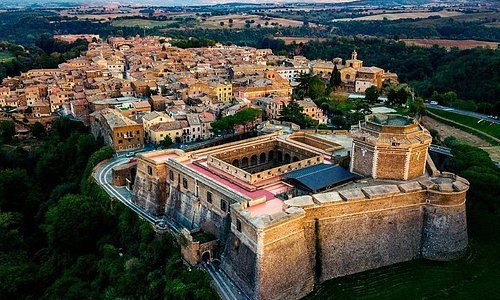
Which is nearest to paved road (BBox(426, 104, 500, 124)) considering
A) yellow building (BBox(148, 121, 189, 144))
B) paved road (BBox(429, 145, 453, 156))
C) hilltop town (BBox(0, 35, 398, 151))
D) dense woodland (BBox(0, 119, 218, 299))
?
hilltop town (BBox(0, 35, 398, 151))

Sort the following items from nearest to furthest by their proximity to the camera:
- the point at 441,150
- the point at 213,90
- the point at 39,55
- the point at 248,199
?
the point at 248,199 < the point at 441,150 < the point at 213,90 < the point at 39,55

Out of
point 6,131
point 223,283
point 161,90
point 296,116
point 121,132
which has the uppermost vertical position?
point 161,90

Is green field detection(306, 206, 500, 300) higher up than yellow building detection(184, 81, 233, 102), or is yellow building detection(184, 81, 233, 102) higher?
yellow building detection(184, 81, 233, 102)

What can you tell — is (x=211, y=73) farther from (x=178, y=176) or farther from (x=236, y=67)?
(x=178, y=176)

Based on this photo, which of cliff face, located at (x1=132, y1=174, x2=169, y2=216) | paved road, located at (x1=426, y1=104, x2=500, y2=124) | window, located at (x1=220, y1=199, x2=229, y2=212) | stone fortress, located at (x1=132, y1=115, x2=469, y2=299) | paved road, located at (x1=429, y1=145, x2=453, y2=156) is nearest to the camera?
stone fortress, located at (x1=132, y1=115, x2=469, y2=299)

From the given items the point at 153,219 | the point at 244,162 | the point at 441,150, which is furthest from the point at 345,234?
the point at 441,150

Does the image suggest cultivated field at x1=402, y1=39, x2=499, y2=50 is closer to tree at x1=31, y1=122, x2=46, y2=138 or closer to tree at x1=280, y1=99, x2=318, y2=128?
tree at x1=280, y1=99, x2=318, y2=128

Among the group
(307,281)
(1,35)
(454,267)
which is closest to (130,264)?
(307,281)

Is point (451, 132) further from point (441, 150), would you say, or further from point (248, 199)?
point (248, 199)
